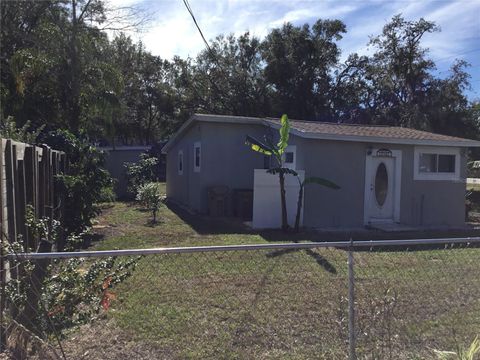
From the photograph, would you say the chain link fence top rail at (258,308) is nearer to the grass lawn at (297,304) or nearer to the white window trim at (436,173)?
the grass lawn at (297,304)

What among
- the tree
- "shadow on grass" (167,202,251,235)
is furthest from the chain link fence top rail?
the tree

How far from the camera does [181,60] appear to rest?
1476 inches

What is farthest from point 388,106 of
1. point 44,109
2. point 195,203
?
point 44,109

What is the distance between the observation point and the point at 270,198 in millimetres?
13000

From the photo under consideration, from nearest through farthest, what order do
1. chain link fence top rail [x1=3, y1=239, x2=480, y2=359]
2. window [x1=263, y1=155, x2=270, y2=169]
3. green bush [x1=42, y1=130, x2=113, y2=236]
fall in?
chain link fence top rail [x1=3, y1=239, x2=480, y2=359]
green bush [x1=42, y1=130, x2=113, y2=236]
window [x1=263, y1=155, x2=270, y2=169]

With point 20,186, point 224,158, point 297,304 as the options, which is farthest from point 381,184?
point 20,186

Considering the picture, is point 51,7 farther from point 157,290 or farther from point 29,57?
point 157,290

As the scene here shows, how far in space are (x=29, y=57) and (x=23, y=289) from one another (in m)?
16.6

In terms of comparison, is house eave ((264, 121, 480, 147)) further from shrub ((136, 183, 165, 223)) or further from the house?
shrub ((136, 183, 165, 223))

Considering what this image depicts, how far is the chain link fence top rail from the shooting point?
12.1 ft

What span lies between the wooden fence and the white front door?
360 inches

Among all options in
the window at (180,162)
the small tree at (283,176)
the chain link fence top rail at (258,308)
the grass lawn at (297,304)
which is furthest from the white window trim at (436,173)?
the window at (180,162)

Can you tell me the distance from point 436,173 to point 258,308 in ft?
36.0

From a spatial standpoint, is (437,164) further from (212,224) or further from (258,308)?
(258,308)
